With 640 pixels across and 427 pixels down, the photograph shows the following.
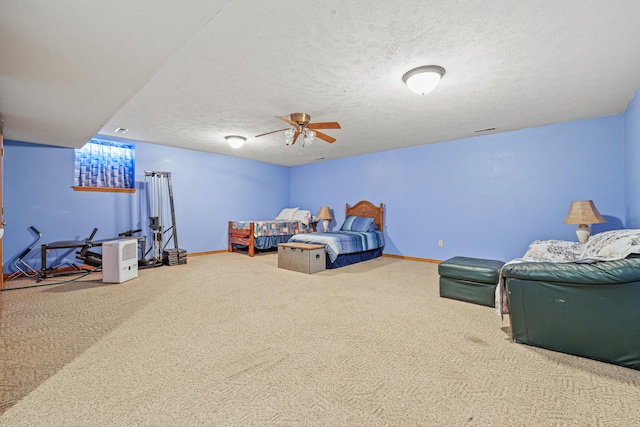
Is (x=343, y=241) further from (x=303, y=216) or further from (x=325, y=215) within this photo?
(x=303, y=216)

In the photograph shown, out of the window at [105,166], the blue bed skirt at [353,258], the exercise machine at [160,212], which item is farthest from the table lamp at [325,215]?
the window at [105,166]

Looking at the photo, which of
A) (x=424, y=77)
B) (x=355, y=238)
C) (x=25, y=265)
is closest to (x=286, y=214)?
(x=355, y=238)

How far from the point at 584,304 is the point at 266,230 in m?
5.25

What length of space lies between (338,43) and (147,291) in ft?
11.1

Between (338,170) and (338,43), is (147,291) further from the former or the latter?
(338,170)

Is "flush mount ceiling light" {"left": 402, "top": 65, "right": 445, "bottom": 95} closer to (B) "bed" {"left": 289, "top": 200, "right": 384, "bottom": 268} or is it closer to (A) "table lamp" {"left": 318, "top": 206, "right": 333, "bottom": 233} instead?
(B) "bed" {"left": 289, "top": 200, "right": 384, "bottom": 268}

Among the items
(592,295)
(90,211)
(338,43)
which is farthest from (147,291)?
(592,295)

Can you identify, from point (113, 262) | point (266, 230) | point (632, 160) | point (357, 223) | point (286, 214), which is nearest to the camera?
point (632, 160)

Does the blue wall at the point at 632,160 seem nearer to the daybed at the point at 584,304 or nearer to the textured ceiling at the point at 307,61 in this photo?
the textured ceiling at the point at 307,61

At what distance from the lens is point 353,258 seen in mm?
5168

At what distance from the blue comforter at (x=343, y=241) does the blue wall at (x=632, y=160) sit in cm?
354

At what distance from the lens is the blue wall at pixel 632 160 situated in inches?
118

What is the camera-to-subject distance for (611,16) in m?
1.84

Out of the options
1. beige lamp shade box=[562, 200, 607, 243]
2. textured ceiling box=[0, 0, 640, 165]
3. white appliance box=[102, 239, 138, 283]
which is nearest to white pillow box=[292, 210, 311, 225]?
textured ceiling box=[0, 0, 640, 165]
